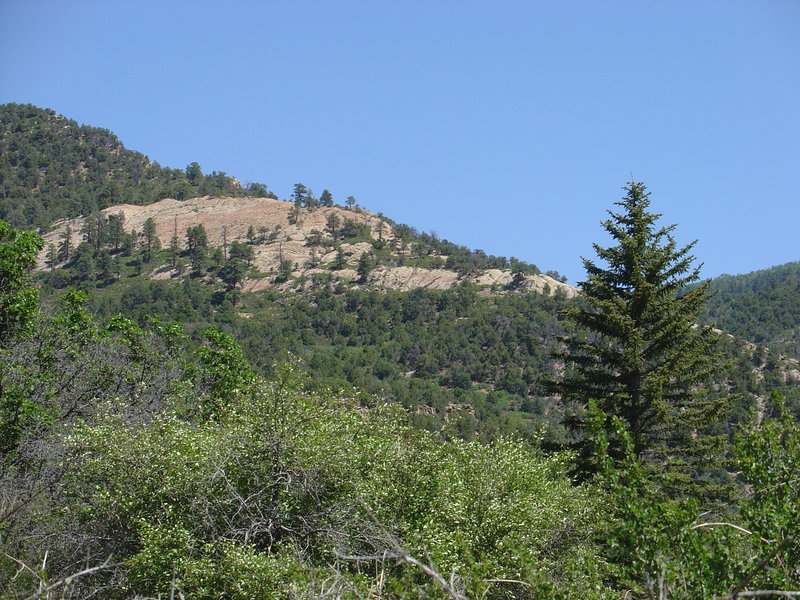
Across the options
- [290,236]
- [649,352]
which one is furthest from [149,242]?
[649,352]

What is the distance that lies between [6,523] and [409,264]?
362 feet

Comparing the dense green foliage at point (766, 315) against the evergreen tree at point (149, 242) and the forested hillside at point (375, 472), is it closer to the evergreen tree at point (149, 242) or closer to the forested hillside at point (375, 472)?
the forested hillside at point (375, 472)

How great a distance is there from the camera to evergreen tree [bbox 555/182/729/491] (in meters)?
17.2

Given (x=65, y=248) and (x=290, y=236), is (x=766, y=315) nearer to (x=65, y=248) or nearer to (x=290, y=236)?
(x=290, y=236)

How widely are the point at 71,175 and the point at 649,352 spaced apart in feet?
471

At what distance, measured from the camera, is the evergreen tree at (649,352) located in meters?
17.2

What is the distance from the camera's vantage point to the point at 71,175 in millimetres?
140625

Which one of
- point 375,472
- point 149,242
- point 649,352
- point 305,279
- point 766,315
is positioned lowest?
point 375,472

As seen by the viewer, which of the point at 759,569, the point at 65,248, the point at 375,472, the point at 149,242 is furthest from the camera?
the point at 149,242

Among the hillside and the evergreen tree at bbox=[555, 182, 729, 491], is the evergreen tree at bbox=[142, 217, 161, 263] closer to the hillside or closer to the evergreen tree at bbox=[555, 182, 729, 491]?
the hillside

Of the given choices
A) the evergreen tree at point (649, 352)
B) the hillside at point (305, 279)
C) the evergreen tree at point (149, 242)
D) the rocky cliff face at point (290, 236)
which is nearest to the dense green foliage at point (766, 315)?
the hillside at point (305, 279)

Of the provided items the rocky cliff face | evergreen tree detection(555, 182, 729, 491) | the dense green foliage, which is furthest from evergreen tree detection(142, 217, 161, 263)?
evergreen tree detection(555, 182, 729, 491)

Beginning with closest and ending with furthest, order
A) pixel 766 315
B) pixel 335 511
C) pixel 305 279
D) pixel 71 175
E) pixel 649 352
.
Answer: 1. pixel 335 511
2. pixel 649 352
3. pixel 766 315
4. pixel 305 279
5. pixel 71 175

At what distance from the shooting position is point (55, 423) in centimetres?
1728
